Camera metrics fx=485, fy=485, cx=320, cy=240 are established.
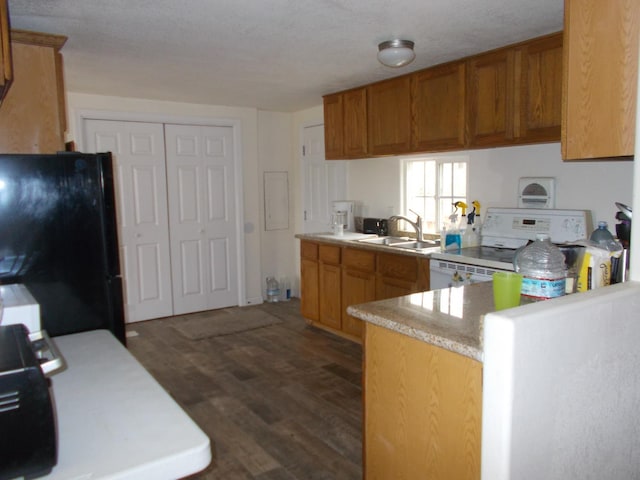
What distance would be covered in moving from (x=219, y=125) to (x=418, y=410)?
13.4 ft

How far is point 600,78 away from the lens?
1.43 m

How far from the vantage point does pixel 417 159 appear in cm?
407

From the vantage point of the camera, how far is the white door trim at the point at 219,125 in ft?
14.1

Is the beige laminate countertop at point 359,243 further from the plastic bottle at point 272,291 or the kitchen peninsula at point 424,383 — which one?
the kitchen peninsula at point 424,383

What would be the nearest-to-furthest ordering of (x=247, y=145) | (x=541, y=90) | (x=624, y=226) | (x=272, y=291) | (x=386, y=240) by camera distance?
(x=624, y=226) < (x=541, y=90) < (x=386, y=240) < (x=247, y=145) < (x=272, y=291)

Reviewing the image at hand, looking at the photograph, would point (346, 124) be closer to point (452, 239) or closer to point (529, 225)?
point (452, 239)

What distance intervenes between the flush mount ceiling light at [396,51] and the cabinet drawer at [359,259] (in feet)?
4.74

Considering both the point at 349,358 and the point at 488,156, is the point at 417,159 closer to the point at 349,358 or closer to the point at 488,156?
the point at 488,156

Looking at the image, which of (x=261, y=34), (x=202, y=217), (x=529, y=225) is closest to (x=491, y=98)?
(x=529, y=225)

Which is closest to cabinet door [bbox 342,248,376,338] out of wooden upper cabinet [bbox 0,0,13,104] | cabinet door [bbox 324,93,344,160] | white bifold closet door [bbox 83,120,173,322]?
cabinet door [bbox 324,93,344,160]

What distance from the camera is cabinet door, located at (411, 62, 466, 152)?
3277 mm

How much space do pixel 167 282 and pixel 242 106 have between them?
1.97 meters

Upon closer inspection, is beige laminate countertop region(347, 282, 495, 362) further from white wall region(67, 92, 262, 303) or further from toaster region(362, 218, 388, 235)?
white wall region(67, 92, 262, 303)

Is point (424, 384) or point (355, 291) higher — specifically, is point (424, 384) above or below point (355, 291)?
above
